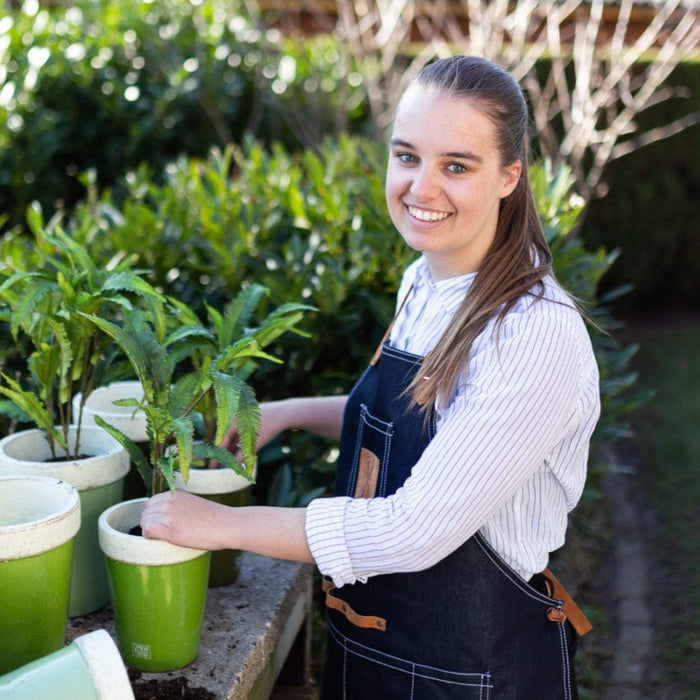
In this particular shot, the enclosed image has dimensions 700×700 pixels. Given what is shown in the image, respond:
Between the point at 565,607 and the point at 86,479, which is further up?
the point at 86,479

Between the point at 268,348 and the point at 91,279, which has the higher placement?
the point at 91,279

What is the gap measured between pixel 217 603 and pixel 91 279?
687 mm

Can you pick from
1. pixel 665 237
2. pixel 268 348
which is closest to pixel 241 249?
pixel 268 348

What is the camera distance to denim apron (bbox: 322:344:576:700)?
1.71m

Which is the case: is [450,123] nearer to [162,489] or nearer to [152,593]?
[162,489]

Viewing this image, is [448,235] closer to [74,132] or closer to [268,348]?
[268,348]

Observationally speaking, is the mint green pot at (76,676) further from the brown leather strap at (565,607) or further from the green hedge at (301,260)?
the green hedge at (301,260)

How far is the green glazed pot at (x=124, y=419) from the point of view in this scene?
6.40 ft

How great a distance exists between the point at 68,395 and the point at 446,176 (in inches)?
33.2

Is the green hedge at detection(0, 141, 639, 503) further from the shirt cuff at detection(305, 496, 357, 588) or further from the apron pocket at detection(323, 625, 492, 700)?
the shirt cuff at detection(305, 496, 357, 588)

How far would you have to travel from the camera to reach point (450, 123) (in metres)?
1.72

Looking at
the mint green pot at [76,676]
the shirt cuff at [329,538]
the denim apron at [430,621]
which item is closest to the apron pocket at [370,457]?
the denim apron at [430,621]

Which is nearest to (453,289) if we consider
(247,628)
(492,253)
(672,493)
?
(492,253)

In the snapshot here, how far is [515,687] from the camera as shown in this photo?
173cm
